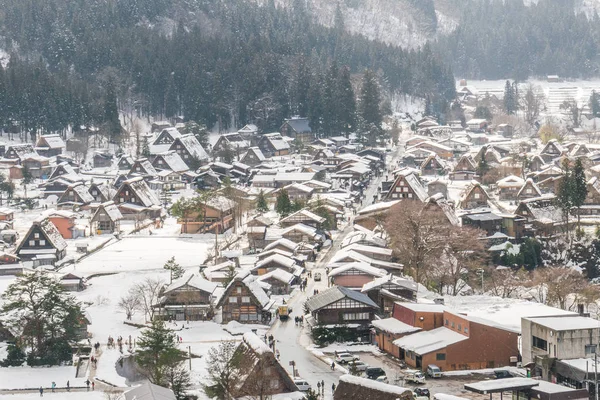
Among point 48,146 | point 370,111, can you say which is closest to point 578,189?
point 370,111

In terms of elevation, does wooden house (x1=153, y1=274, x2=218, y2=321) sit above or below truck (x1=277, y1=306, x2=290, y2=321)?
above

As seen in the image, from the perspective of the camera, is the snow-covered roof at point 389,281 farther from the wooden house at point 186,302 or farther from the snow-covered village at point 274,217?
the wooden house at point 186,302

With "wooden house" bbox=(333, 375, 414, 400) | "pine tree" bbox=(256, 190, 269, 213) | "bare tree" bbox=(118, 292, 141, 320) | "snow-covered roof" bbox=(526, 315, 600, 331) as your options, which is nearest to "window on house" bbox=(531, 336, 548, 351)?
"snow-covered roof" bbox=(526, 315, 600, 331)

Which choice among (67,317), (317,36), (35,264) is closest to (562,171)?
(35,264)

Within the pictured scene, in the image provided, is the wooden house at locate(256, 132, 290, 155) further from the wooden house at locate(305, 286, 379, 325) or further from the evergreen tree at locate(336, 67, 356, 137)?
the wooden house at locate(305, 286, 379, 325)

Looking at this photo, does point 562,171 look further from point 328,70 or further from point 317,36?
point 317,36

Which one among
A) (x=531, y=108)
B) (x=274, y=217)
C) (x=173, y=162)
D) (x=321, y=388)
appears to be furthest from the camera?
(x=531, y=108)

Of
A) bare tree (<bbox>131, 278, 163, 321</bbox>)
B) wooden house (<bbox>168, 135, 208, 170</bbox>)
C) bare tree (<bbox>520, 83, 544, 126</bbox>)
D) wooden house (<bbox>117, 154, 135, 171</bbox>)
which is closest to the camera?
bare tree (<bbox>131, 278, 163, 321</bbox>)

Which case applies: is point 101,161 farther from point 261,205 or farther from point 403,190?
point 403,190
